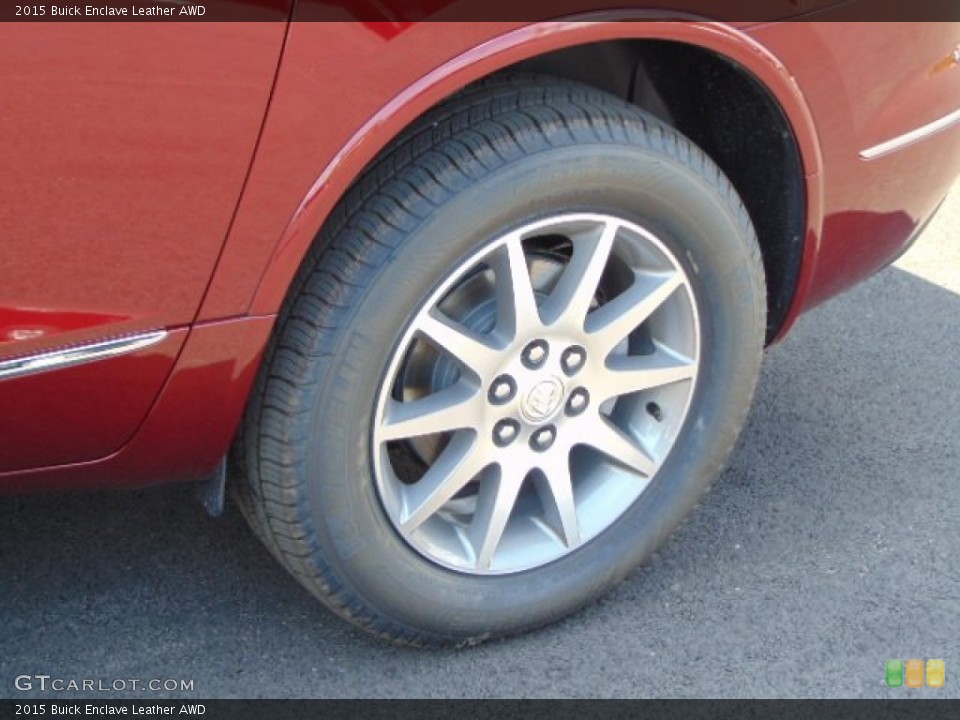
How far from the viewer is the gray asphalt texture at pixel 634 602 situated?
2.33 meters

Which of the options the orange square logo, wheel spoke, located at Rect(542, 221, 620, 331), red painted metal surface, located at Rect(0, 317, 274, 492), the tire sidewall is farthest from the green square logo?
red painted metal surface, located at Rect(0, 317, 274, 492)

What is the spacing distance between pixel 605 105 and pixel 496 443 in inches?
21.9

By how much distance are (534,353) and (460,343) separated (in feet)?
0.46

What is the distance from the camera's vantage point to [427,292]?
206 cm

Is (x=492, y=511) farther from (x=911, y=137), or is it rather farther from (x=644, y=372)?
(x=911, y=137)

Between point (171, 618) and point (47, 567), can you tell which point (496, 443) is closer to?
point (171, 618)

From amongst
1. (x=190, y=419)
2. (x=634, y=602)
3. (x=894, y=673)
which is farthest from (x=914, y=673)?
(x=190, y=419)

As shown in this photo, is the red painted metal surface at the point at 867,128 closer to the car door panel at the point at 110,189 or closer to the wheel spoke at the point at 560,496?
the wheel spoke at the point at 560,496

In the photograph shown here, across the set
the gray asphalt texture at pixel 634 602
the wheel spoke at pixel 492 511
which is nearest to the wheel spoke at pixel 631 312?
the wheel spoke at pixel 492 511

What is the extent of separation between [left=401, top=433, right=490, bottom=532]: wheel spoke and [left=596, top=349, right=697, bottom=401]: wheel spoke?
9.6 inches

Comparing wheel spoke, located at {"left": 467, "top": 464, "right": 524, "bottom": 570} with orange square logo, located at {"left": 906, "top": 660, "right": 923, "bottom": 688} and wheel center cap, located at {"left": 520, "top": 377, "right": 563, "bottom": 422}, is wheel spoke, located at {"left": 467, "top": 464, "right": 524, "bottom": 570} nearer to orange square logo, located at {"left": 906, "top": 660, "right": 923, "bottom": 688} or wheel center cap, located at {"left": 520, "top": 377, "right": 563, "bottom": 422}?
wheel center cap, located at {"left": 520, "top": 377, "right": 563, "bottom": 422}

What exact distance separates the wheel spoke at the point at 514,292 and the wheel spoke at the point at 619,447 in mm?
265

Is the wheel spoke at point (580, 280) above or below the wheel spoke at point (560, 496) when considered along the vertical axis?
above

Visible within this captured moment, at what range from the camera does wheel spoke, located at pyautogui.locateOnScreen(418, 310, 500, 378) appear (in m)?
2.12
